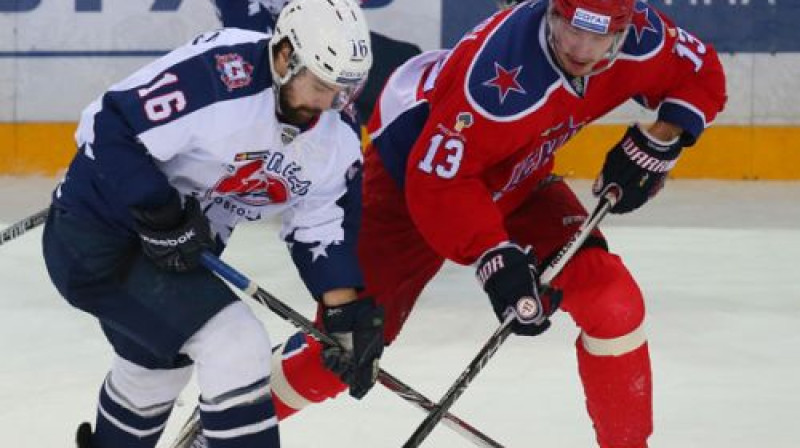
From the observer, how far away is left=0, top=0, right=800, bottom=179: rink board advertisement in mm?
5953

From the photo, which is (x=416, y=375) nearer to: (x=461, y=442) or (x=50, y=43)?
(x=461, y=442)

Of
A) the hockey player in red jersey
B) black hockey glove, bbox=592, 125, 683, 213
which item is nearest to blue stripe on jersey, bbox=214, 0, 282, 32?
the hockey player in red jersey

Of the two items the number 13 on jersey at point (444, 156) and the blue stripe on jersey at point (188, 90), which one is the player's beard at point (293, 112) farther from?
the number 13 on jersey at point (444, 156)

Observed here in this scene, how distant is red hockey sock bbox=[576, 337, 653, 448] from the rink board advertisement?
10.8ft

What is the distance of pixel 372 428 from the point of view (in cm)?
328

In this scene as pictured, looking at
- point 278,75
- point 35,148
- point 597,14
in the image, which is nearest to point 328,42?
point 278,75

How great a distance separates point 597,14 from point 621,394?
667mm

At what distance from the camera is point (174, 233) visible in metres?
2.49

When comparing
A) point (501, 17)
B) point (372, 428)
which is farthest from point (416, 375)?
point (501, 17)

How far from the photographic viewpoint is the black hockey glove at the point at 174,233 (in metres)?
2.48

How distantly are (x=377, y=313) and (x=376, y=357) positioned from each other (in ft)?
0.24

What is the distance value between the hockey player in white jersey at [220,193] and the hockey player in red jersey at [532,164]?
192 millimetres

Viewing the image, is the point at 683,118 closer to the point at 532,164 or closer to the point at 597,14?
the point at 532,164

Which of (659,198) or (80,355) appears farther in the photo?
(659,198)
